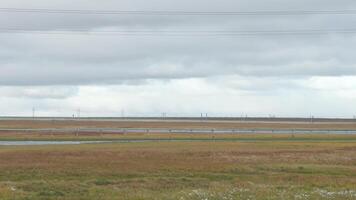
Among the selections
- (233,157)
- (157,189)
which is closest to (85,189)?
(157,189)

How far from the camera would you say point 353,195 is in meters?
22.7

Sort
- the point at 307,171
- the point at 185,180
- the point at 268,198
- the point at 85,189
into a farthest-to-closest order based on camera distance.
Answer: the point at 307,171, the point at 185,180, the point at 85,189, the point at 268,198

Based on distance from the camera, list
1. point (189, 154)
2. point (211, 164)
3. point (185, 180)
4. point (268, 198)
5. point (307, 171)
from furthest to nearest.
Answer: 1. point (189, 154)
2. point (211, 164)
3. point (307, 171)
4. point (185, 180)
5. point (268, 198)

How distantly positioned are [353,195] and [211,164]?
1946cm

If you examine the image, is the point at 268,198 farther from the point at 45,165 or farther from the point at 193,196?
the point at 45,165

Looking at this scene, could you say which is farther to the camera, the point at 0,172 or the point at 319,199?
the point at 0,172

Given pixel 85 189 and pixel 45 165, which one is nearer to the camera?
pixel 85 189

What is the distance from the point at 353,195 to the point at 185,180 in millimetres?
10331

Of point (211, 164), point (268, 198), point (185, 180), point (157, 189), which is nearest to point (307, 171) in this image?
point (211, 164)

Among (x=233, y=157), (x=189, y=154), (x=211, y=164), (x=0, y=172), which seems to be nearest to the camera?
(x=0, y=172)

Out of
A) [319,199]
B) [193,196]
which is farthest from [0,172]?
[319,199]

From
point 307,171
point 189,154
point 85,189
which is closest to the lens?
point 85,189

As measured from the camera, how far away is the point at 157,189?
26.4 meters

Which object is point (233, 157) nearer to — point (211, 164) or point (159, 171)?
point (211, 164)
